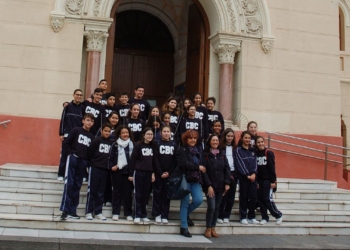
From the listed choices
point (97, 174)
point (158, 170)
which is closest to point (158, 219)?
point (158, 170)

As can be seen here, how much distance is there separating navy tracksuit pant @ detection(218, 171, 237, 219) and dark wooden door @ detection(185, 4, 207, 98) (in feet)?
15.7

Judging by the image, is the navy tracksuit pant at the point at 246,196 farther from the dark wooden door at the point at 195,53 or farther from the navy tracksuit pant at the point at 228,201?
the dark wooden door at the point at 195,53

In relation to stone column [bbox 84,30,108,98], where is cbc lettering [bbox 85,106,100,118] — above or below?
below

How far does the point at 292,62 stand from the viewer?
11.7 metres

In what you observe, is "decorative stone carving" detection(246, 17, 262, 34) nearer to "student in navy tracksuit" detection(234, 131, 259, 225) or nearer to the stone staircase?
the stone staircase

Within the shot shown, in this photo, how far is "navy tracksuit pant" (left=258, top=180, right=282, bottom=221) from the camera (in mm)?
7402

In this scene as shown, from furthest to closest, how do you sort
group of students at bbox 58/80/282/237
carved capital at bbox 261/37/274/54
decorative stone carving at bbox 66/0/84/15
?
carved capital at bbox 261/37/274/54
decorative stone carving at bbox 66/0/84/15
group of students at bbox 58/80/282/237

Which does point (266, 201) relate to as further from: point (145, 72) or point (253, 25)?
point (145, 72)

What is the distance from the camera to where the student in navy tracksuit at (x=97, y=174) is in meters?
6.82

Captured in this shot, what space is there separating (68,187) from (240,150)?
126 inches

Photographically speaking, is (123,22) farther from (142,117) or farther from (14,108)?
(142,117)

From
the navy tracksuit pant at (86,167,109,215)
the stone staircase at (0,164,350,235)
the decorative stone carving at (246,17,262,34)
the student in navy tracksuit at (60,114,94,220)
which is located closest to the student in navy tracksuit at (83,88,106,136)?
the student in navy tracksuit at (60,114,94,220)

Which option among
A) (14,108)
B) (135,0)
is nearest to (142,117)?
(14,108)

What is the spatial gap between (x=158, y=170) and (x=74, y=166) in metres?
1.46
